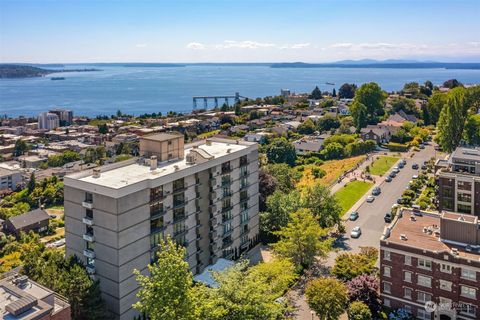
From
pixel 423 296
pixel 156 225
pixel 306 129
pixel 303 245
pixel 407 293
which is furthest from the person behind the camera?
pixel 306 129

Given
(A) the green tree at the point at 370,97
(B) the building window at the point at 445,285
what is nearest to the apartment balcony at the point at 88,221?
(B) the building window at the point at 445,285

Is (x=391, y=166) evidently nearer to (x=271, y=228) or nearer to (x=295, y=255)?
(x=271, y=228)

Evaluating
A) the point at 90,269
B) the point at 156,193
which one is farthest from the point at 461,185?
the point at 90,269

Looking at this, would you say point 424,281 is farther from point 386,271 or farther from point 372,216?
point 372,216

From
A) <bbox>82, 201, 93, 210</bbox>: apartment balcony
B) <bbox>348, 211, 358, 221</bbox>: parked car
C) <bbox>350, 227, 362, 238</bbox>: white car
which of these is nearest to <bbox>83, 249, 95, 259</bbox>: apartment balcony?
<bbox>82, 201, 93, 210</bbox>: apartment balcony

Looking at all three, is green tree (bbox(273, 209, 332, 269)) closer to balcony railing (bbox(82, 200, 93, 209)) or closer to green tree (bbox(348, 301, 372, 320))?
green tree (bbox(348, 301, 372, 320))

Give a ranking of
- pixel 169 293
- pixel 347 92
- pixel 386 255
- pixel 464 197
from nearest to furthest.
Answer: pixel 169 293 < pixel 386 255 < pixel 464 197 < pixel 347 92

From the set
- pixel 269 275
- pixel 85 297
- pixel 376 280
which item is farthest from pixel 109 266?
pixel 376 280
